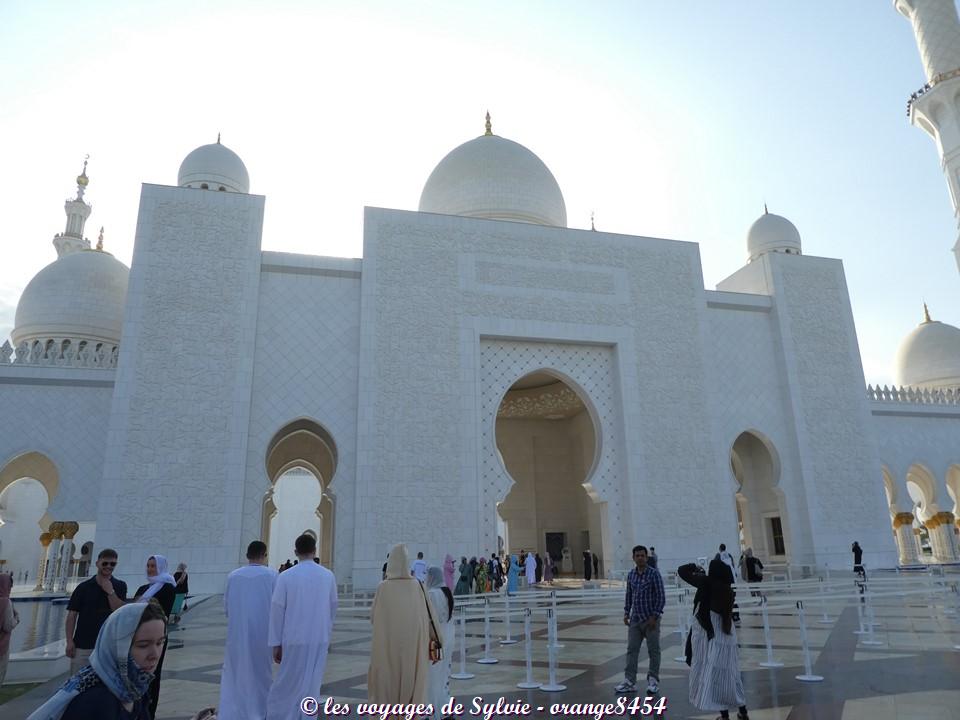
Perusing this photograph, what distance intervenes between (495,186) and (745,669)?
1151 centimetres

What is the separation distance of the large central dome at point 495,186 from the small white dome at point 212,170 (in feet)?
13.3

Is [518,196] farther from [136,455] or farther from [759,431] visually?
[136,455]

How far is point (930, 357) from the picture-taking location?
61.4 feet

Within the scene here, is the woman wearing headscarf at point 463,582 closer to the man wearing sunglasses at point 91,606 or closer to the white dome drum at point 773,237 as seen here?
the man wearing sunglasses at point 91,606

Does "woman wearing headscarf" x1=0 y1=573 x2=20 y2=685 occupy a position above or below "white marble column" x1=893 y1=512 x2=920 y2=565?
below

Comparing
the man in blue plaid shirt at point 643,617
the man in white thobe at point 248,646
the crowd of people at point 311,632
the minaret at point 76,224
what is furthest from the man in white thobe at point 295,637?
the minaret at point 76,224

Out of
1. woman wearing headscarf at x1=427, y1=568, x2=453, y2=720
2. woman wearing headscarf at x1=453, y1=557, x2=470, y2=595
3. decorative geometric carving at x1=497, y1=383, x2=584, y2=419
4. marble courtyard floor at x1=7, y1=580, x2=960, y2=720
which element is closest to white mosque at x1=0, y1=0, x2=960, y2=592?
decorative geometric carving at x1=497, y1=383, x2=584, y2=419

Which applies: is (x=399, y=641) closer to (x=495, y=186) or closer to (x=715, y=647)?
(x=715, y=647)

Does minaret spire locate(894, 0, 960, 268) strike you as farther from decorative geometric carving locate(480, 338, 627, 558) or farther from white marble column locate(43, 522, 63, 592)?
white marble column locate(43, 522, 63, 592)

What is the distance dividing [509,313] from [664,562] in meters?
4.81

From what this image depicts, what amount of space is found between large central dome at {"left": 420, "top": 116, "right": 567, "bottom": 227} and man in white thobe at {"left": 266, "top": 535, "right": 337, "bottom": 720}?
461 inches

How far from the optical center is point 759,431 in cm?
1243

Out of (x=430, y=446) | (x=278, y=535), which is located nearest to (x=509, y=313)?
(x=430, y=446)

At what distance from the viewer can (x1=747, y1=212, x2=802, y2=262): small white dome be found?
1455 centimetres
